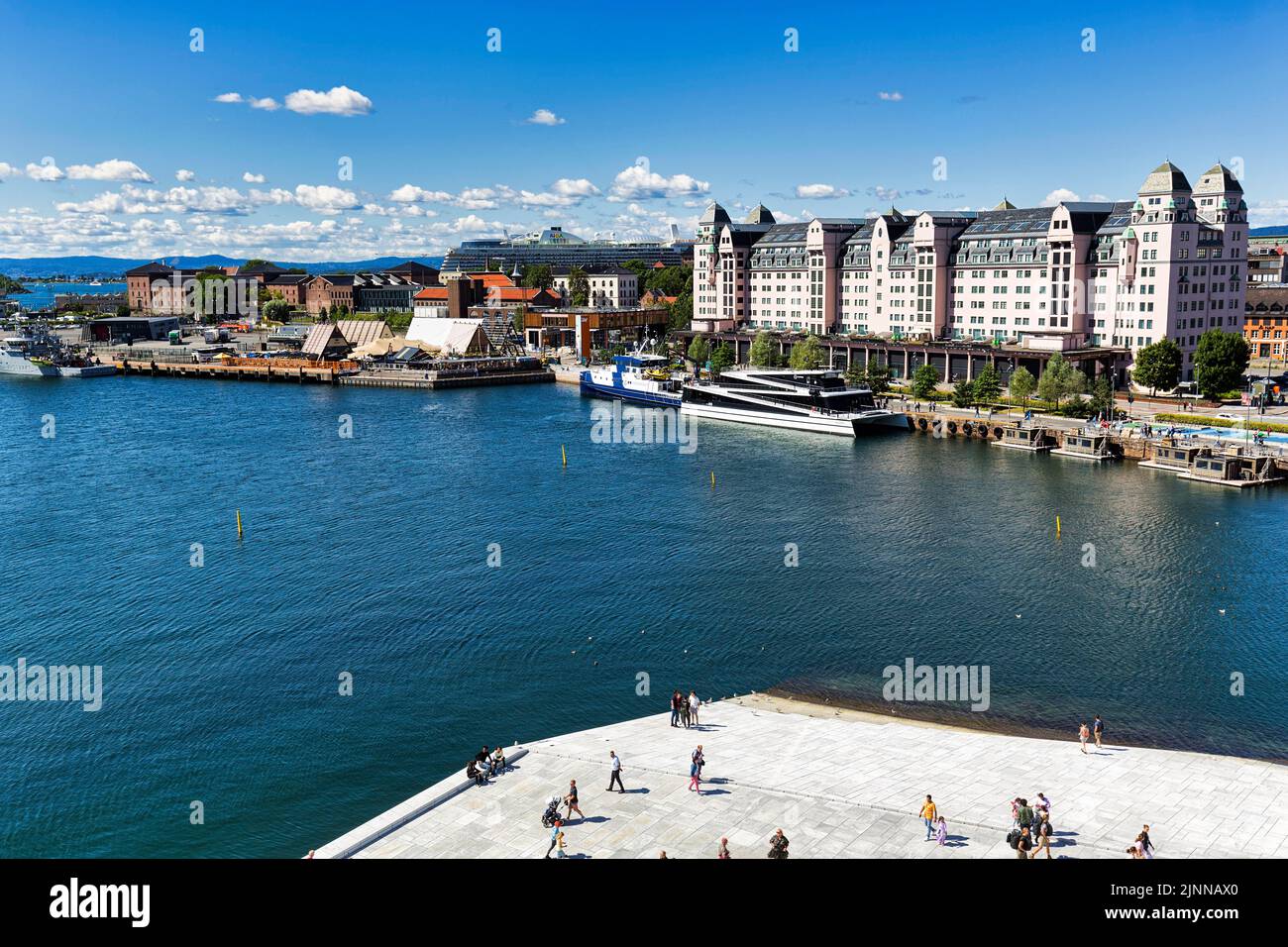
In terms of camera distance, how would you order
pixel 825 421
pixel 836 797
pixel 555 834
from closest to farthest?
pixel 555 834
pixel 836 797
pixel 825 421

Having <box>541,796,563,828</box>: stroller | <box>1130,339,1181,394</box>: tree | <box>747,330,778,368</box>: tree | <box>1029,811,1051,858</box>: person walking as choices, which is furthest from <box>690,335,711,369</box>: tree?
<box>1029,811,1051,858</box>: person walking

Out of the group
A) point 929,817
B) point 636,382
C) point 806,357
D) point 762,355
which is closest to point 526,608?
point 929,817

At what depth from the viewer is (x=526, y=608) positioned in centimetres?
4338

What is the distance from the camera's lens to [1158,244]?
3703 inches

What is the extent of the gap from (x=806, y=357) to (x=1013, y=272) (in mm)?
22485

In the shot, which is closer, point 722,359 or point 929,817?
point 929,817

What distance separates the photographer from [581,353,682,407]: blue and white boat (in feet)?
368

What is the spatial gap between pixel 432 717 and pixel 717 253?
395 feet

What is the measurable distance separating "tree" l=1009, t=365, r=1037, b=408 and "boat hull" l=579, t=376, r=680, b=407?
33418 millimetres

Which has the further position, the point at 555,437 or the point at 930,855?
the point at 555,437

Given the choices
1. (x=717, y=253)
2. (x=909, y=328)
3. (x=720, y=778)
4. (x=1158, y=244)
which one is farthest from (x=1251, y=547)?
(x=717, y=253)

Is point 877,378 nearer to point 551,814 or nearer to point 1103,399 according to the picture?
point 1103,399

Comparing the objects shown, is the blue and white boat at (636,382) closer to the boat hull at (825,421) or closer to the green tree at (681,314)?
the boat hull at (825,421)
